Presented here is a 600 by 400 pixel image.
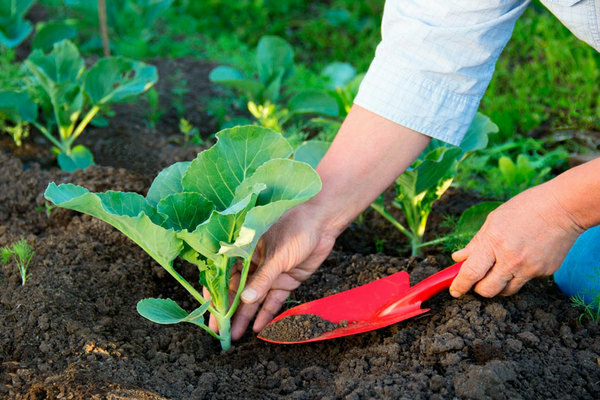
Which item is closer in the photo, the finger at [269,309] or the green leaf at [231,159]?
the green leaf at [231,159]

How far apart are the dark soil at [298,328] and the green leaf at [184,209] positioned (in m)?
0.42

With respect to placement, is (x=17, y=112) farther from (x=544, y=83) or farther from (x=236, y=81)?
(x=544, y=83)

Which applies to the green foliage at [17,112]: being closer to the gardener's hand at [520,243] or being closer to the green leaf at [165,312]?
the green leaf at [165,312]

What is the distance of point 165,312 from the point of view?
183 cm

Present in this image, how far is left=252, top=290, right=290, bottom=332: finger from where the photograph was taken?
2109 mm

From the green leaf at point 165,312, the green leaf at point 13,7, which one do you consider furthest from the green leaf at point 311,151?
the green leaf at point 13,7

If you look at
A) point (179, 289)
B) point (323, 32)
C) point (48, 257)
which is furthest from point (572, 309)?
point (323, 32)

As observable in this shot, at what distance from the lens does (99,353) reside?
6.15ft

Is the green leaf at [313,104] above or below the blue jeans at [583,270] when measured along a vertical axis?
below

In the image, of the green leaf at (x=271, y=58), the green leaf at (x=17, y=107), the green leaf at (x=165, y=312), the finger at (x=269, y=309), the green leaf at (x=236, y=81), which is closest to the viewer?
the green leaf at (x=165, y=312)

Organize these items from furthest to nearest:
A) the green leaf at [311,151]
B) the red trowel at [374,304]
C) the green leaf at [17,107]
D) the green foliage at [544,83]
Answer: the green foliage at [544,83]
the green leaf at [17,107]
the green leaf at [311,151]
the red trowel at [374,304]

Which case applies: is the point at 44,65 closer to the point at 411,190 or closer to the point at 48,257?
the point at 48,257

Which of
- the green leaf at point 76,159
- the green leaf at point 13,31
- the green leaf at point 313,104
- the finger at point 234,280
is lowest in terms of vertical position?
the green leaf at point 76,159

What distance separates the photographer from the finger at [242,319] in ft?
6.94
